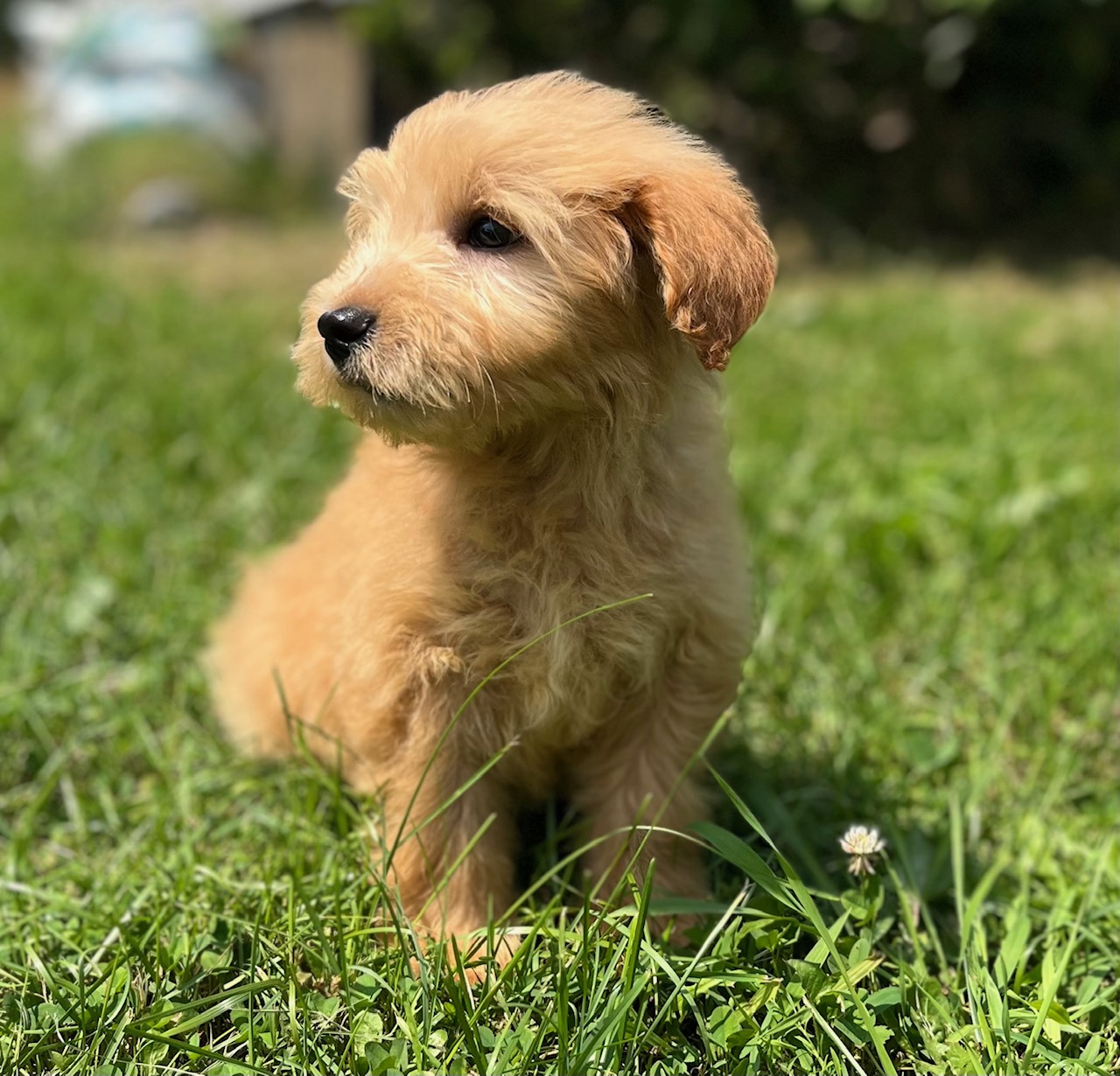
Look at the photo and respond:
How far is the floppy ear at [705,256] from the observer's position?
2.08 metres

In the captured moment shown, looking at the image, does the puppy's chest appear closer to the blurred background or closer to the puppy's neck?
the puppy's neck

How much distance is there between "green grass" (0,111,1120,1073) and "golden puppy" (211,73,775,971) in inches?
9.4

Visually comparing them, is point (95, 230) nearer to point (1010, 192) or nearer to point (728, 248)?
point (1010, 192)

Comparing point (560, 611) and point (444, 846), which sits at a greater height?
point (560, 611)

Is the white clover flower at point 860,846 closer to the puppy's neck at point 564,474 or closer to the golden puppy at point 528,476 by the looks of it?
the golden puppy at point 528,476

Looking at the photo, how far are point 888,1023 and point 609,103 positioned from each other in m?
1.93

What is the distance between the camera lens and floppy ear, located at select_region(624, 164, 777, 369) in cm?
208

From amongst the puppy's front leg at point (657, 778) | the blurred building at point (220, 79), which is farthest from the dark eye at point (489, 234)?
the blurred building at point (220, 79)

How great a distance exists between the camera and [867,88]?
372 inches

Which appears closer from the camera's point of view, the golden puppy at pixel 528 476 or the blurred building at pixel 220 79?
the golden puppy at pixel 528 476

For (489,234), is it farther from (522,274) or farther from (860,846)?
(860,846)

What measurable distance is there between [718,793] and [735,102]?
8385 millimetres

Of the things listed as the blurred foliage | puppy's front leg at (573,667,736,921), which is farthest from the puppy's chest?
the blurred foliage

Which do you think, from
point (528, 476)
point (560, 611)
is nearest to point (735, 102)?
point (528, 476)
